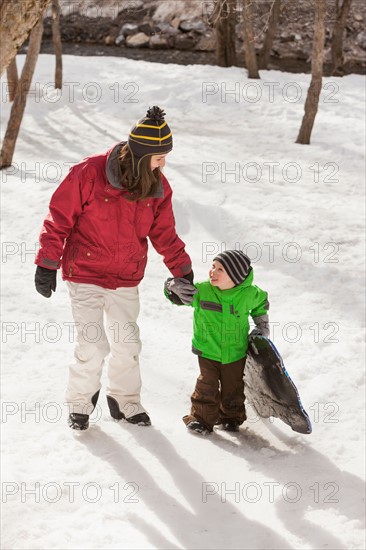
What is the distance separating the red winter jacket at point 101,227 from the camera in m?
4.41

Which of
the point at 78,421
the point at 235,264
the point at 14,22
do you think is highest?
the point at 14,22

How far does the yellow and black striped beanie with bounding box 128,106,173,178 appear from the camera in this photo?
4309 mm

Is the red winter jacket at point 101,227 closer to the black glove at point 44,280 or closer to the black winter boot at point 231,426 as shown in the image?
the black glove at point 44,280

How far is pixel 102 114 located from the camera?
1376 centimetres

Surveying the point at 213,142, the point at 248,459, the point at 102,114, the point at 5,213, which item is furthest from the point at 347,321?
the point at 102,114

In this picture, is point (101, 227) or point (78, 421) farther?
point (78, 421)

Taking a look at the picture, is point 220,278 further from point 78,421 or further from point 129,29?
point 129,29

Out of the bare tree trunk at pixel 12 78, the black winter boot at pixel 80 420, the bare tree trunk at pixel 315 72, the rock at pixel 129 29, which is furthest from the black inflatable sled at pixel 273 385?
the rock at pixel 129 29

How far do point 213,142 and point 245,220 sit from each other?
357 centimetres

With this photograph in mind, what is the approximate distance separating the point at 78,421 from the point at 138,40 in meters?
19.8

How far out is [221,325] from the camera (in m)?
4.84

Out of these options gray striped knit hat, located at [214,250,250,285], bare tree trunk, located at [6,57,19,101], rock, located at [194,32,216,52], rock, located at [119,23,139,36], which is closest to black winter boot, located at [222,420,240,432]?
gray striped knit hat, located at [214,250,250,285]

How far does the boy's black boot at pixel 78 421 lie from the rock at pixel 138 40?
19547 mm

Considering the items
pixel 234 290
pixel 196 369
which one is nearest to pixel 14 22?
pixel 234 290
